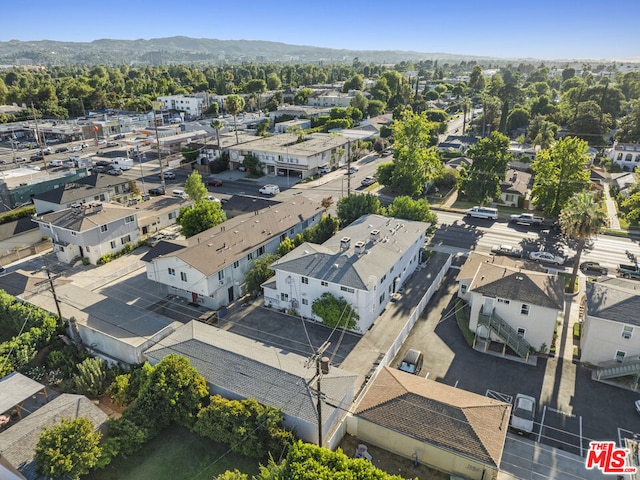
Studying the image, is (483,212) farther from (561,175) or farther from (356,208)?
(356,208)

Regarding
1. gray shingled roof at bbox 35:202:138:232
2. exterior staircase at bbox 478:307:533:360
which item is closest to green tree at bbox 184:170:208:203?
gray shingled roof at bbox 35:202:138:232

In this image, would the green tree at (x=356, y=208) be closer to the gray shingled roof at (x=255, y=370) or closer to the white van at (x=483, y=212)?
Result: the white van at (x=483, y=212)

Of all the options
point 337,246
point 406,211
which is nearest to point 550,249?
point 406,211

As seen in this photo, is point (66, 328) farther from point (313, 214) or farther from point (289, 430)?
point (313, 214)

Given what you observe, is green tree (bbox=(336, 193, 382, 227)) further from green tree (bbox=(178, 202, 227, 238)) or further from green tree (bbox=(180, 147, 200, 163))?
green tree (bbox=(180, 147, 200, 163))

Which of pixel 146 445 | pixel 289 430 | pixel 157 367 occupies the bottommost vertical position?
pixel 146 445

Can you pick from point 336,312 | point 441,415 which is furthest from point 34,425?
point 441,415

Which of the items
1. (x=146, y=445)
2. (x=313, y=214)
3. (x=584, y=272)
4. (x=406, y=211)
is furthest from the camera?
(x=313, y=214)
